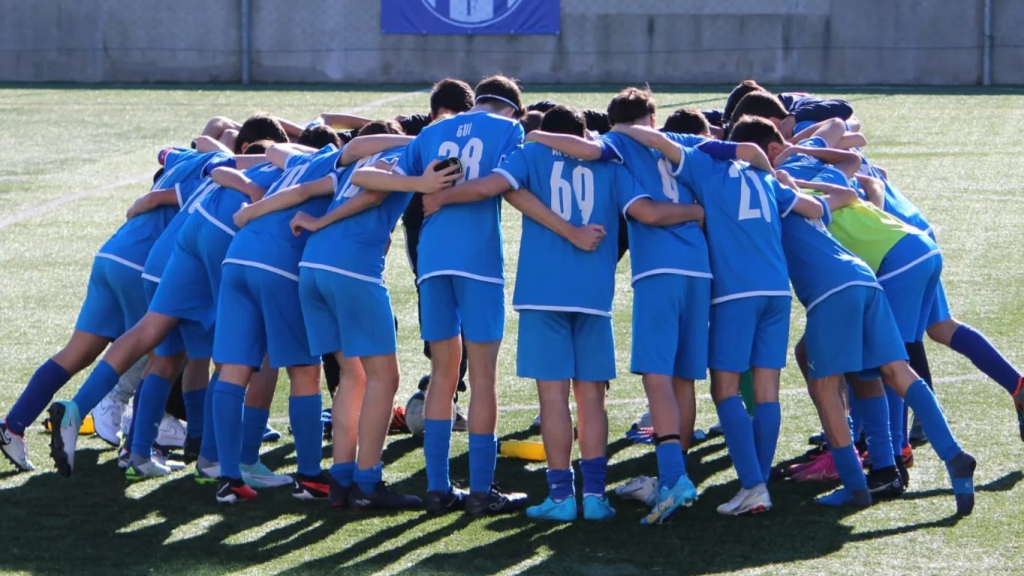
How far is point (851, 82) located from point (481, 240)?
58.1 feet

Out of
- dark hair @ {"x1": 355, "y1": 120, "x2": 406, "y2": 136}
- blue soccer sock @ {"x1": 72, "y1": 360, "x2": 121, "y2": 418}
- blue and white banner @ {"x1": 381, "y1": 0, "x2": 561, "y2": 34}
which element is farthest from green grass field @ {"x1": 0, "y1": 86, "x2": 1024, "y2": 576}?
blue and white banner @ {"x1": 381, "y1": 0, "x2": 561, "y2": 34}

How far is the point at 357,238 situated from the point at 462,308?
539 mm

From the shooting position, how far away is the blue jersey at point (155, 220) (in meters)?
6.80

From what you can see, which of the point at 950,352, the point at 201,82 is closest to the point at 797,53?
the point at 201,82

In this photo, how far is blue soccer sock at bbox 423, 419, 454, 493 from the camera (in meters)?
5.93

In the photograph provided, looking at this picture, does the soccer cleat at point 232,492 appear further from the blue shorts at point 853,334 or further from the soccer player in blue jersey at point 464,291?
the blue shorts at point 853,334

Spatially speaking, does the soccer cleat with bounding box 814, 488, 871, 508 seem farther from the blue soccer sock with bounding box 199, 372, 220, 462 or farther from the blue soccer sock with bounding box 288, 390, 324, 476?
the blue soccer sock with bounding box 199, 372, 220, 462

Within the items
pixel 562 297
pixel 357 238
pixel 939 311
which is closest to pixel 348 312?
pixel 357 238

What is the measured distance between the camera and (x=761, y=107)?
6.89 metres

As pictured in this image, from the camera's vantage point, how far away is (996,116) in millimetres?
18891

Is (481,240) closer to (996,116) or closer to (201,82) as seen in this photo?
(996,116)

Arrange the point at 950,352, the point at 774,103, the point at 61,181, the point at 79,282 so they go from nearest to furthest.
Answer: the point at 774,103, the point at 950,352, the point at 79,282, the point at 61,181

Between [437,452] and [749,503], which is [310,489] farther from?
[749,503]

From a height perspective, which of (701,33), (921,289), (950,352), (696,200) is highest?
(701,33)
